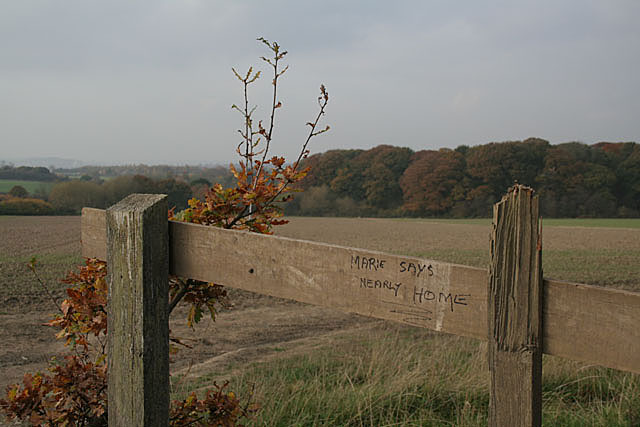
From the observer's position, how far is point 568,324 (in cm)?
140

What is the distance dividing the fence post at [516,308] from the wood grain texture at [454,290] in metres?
0.04

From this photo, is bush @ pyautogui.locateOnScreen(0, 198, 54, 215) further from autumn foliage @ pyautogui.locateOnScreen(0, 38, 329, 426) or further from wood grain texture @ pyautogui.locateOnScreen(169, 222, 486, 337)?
wood grain texture @ pyautogui.locateOnScreen(169, 222, 486, 337)

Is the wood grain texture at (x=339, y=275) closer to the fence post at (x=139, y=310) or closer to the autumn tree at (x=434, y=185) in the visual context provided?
the fence post at (x=139, y=310)

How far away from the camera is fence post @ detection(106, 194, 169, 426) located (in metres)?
1.99

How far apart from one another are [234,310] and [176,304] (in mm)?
9081

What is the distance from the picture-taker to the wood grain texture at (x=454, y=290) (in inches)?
52.9

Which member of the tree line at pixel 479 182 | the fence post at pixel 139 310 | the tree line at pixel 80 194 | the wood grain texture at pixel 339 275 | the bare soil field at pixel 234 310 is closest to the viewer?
the wood grain texture at pixel 339 275

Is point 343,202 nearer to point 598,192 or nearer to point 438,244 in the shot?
point 598,192

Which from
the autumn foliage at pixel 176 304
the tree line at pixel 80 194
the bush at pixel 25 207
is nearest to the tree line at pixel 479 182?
the tree line at pixel 80 194

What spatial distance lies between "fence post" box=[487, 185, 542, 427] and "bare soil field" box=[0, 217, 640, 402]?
Result: 138 cm

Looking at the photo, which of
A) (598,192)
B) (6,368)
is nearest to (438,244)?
Answer: (6,368)

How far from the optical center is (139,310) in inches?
78.5

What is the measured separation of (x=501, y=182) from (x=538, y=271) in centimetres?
5639

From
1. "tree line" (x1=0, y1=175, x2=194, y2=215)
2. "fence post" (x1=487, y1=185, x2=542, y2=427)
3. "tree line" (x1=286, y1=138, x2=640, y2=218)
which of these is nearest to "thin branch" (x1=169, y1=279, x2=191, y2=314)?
"fence post" (x1=487, y1=185, x2=542, y2=427)
